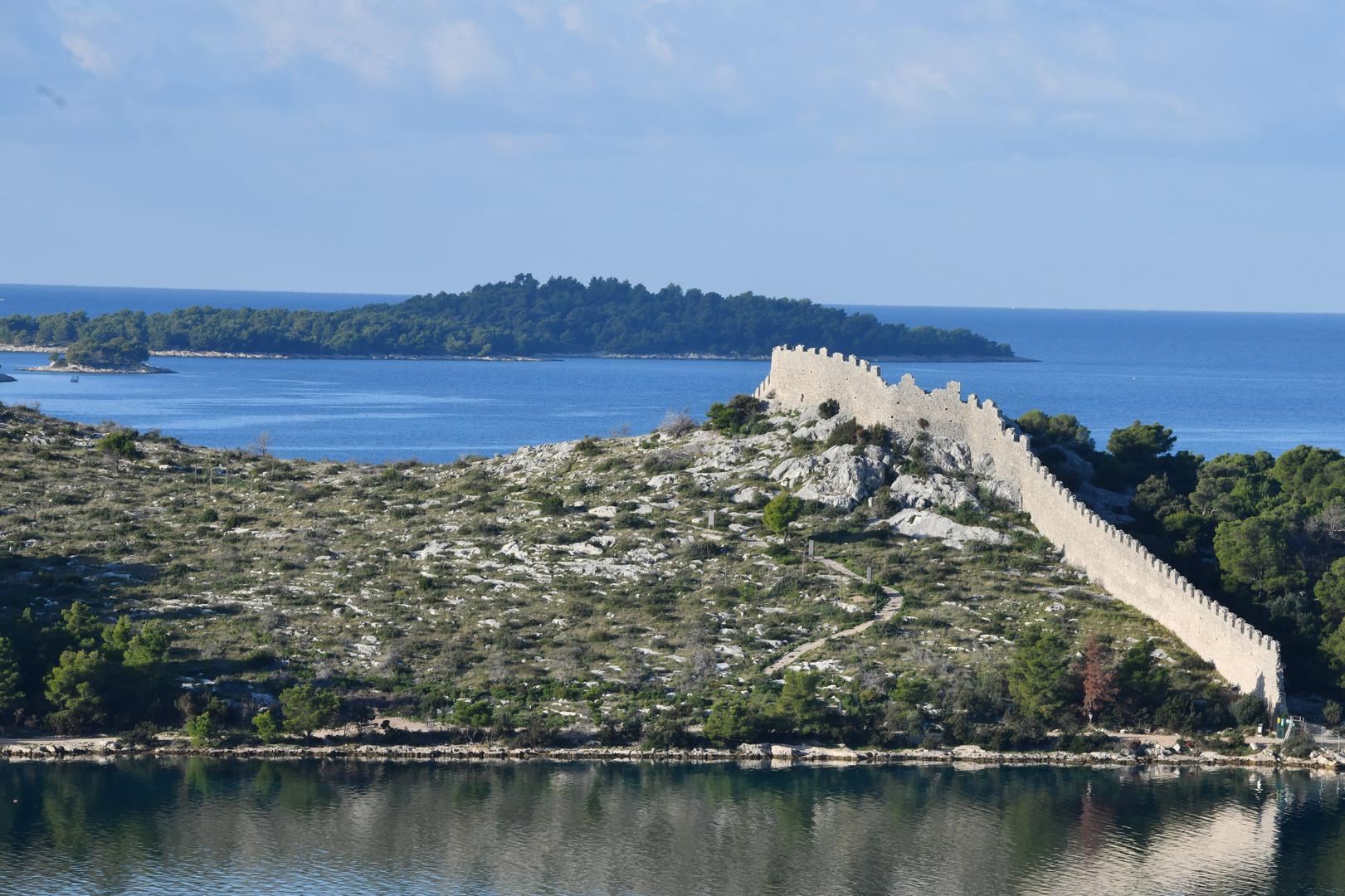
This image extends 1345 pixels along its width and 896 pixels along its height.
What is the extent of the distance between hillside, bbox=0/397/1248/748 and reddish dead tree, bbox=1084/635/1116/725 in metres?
0.14

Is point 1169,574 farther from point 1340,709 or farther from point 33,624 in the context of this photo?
point 33,624

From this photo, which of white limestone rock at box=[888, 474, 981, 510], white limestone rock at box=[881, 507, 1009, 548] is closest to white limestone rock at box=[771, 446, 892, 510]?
white limestone rock at box=[888, 474, 981, 510]

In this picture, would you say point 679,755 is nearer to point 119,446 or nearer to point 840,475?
point 840,475

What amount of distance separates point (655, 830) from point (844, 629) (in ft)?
50.3

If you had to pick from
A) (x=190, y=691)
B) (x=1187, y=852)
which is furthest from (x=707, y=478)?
(x=1187, y=852)

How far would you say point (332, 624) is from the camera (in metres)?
66.6

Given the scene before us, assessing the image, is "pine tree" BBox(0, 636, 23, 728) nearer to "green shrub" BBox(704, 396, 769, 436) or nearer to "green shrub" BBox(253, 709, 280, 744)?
"green shrub" BBox(253, 709, 280, 744)

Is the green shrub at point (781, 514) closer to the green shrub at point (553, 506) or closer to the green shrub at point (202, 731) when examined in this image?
the green shrub at point (553, 506)

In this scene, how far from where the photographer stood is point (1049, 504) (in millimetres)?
71438

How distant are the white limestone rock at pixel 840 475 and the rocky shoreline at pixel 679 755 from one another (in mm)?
18182

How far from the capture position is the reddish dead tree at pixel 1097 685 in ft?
197

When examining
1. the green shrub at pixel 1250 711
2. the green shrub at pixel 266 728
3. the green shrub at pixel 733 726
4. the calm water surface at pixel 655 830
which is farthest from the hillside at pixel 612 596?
the calm water surface at pixel 655 830

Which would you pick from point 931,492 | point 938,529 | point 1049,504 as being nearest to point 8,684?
point 938,529

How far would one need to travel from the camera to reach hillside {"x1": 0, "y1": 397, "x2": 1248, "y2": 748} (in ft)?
198
